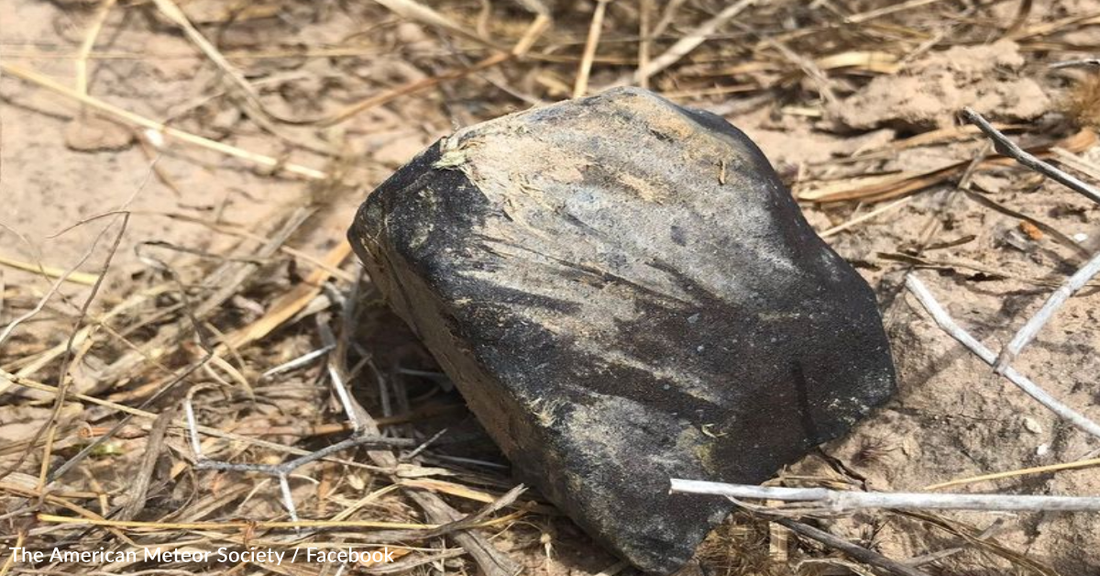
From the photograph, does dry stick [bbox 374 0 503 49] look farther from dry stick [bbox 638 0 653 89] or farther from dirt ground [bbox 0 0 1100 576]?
dry stick [bbox 638 0 653 89]

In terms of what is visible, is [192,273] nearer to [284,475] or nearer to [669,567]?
[284,475]

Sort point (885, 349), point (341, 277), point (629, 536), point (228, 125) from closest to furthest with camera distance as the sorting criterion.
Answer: point (629, 536)
point (885, 349)
point (341, 277)
point (228, 125)

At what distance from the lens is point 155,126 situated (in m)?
3.18

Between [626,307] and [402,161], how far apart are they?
1.50 meters

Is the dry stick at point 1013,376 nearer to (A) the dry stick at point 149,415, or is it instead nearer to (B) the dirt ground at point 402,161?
(B) the dirt ground at point 402,161

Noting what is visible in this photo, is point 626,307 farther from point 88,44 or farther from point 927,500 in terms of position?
point 88,44

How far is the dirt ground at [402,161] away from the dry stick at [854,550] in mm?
53

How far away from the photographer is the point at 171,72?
11.1 feet

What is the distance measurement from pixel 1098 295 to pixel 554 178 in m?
1.24

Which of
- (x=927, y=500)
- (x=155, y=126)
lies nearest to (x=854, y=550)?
(x=927, y=500)

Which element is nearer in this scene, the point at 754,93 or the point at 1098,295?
the point at 1098,295

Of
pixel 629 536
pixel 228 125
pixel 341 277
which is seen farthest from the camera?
pixel 228 125

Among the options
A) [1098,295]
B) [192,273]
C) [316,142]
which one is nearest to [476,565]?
[192,273]

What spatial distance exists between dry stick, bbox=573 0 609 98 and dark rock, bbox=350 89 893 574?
4.01ft
